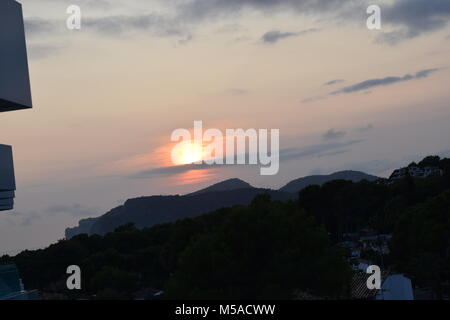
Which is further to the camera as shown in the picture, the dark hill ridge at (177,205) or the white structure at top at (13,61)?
the dark hill ridge at (177,205)

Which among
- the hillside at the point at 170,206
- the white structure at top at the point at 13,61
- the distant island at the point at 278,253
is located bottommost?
the hillside at the point at 170,206

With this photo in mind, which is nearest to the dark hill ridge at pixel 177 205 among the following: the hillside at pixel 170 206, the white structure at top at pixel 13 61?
the hillside at pixel 170 206

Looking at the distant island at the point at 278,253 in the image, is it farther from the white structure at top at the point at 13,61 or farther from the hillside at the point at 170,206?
the hillside at the point at 170,206

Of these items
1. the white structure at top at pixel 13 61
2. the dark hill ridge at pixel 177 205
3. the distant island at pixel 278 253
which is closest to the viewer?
the white structure at top at pixel 13 61

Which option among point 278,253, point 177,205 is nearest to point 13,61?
point 278,253

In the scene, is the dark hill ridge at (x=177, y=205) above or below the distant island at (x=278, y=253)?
below

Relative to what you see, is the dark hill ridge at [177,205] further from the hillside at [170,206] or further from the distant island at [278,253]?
the distant island at [278,253]

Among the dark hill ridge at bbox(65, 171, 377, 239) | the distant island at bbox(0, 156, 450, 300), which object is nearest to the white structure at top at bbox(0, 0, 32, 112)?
the distant island at bbox(0, 156, 450, 300)

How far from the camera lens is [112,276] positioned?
44094 mm

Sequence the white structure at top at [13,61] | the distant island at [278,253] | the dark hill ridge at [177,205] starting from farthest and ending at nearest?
the dark hill ridge at [177,205]
the distant island at [278,253]
the white structure at top at [13,61]

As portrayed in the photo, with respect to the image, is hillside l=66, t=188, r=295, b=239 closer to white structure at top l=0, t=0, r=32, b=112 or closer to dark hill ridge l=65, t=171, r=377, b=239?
dark hill ridge l=65, t=171, r=377, b=239
